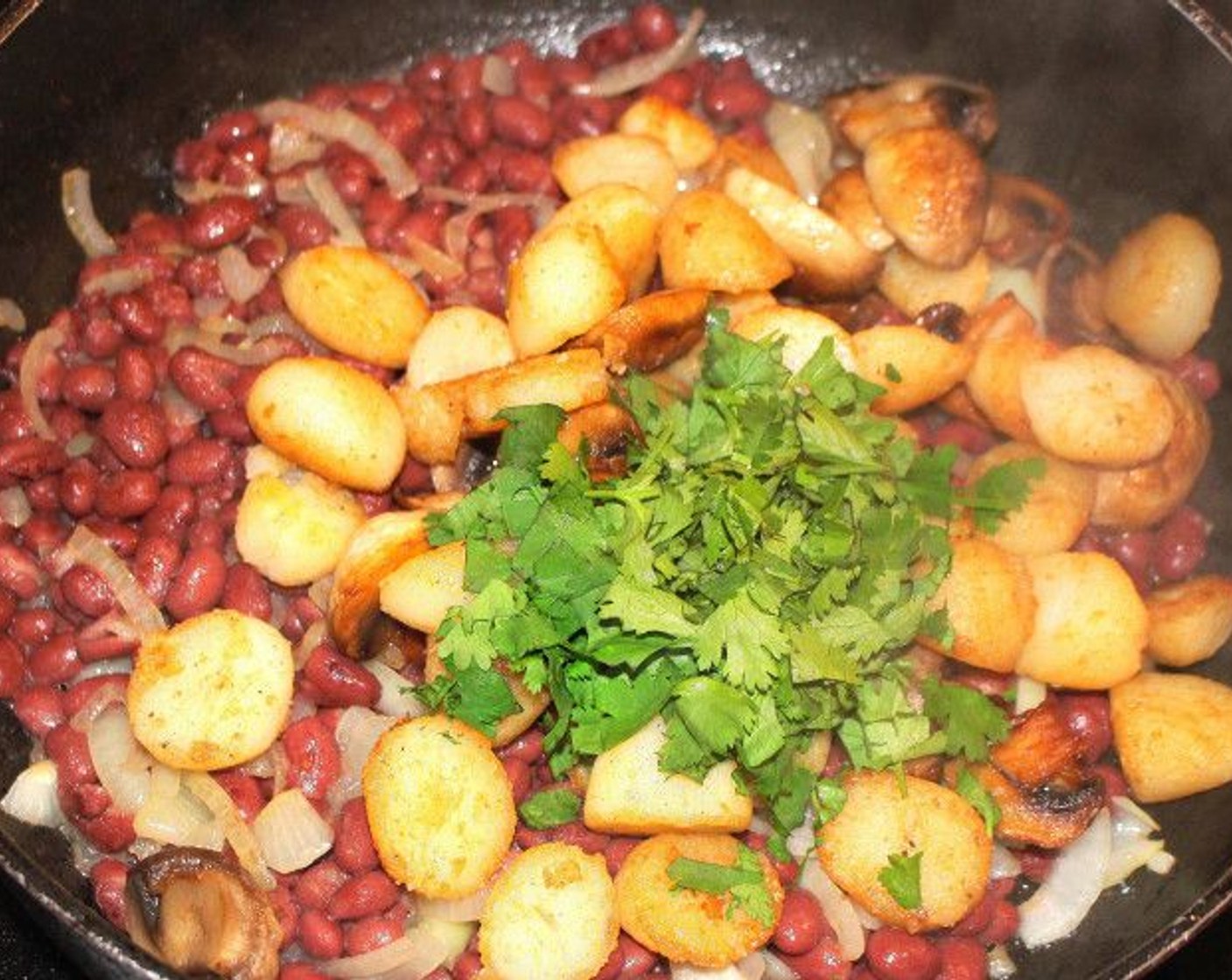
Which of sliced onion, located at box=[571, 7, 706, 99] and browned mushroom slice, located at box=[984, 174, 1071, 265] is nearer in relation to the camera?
browned mushroom slice, located at box=[984, 174, 1071, 265]

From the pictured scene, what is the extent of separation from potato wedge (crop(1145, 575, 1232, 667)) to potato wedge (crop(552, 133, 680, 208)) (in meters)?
1.76

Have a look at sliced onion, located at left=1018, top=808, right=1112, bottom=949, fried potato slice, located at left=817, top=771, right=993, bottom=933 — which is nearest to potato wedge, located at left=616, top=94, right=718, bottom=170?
fried potato slice, located at left=817, top=771, right=993, bottom=933

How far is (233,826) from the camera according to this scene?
350cm

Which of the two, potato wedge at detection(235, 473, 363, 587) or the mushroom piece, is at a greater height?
potato wedge at detection(235, 473, 363, 587)

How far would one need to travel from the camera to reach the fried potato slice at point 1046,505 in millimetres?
3943

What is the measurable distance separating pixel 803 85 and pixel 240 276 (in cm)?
193

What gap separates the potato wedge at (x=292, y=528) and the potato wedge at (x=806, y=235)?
55.0 inches

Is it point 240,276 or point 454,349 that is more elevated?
point 240,276

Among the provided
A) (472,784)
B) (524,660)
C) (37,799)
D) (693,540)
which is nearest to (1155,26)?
(693,540)

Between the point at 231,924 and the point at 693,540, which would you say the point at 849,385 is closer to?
the point at 693,540

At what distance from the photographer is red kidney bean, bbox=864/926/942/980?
349cm

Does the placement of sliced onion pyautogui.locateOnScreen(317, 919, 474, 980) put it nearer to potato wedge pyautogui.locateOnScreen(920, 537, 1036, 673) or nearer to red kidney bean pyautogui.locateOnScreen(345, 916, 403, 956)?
red kidney bean pyautogui.locateOnScreen(345, 916, 403, 956)

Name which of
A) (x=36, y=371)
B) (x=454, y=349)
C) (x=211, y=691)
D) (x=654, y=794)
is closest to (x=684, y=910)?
(x=654, y=794)

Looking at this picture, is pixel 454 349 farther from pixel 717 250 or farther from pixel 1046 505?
pixel 1046 505
